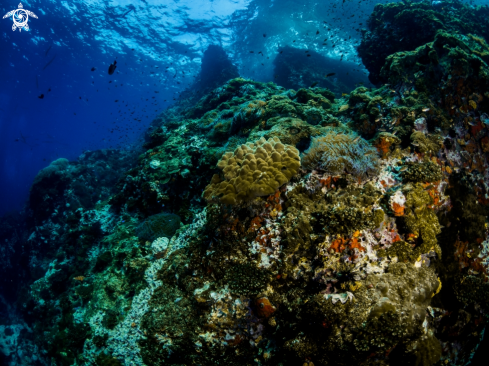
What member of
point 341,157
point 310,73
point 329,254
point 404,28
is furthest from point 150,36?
point 329,254

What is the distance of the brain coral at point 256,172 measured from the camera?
149 inches

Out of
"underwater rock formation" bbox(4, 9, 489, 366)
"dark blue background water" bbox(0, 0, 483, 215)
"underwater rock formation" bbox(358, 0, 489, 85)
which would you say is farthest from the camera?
"dark blue background water" bbox(0, 0, 483, 215)

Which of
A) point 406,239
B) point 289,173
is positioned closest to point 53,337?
point 289,173

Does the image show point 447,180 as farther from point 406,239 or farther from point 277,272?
point 277,272

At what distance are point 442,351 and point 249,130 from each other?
6440mm

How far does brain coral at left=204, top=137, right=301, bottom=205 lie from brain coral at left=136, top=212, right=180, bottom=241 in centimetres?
223

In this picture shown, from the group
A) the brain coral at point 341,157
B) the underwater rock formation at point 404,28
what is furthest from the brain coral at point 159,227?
the underwater rock formation at point 404,28

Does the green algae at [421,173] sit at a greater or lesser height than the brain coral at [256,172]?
lesser

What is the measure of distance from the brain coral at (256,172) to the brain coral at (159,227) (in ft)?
7.31

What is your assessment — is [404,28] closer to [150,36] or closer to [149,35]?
[149,35]

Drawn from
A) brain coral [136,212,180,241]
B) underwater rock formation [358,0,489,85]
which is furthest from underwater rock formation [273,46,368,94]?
brain coral [136,212,180,241]

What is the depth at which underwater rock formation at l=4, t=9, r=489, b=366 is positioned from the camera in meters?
2.94

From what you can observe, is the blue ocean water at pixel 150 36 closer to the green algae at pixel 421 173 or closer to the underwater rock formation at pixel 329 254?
the underwater rock formation at pixel 329 254

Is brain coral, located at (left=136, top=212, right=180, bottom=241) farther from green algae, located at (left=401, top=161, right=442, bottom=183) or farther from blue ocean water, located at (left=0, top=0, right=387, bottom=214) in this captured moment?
blue ocean water, located at (left=0, top=0, right=387, bottom=214)
